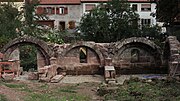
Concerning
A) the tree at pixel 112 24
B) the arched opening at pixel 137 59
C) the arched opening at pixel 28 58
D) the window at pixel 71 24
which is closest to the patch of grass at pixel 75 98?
the arched opening at pixel 137 59

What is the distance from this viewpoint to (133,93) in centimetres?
1784

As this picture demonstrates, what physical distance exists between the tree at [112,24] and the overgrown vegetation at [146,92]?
23410mm

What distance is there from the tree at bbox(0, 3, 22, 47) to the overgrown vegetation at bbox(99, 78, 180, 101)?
21733 mm

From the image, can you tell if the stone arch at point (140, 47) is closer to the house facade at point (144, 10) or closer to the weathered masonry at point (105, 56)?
the weathered masonry at point (105, 56)

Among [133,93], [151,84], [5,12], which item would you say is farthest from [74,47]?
[5,12]

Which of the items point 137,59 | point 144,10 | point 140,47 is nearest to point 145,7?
point 144,10

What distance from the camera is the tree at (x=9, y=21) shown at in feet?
133

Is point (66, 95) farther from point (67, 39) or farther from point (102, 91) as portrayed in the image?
point (67, 39)

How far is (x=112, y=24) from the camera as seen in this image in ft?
149

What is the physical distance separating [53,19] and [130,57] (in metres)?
34.0

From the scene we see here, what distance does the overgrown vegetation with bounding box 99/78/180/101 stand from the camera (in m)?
16.8

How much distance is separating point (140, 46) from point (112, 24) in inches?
603

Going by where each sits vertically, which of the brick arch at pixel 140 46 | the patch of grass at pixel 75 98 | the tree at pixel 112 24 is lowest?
the patch of grass at pixel 75 98

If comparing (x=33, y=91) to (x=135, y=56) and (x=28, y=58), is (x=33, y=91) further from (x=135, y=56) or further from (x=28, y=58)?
(x=28, y=58)
